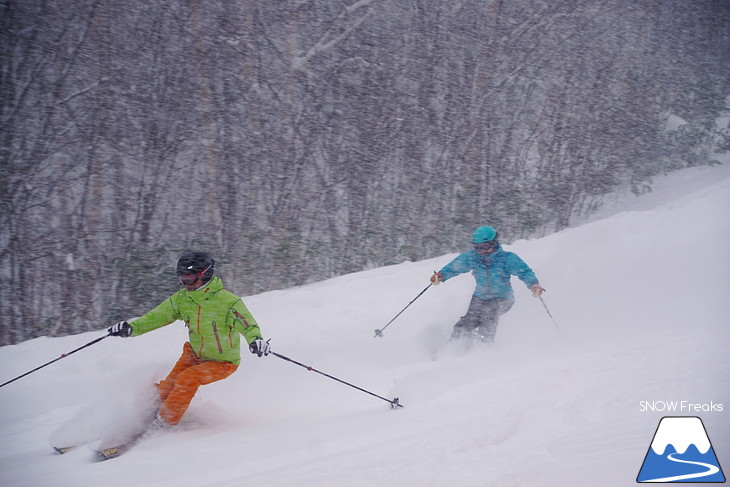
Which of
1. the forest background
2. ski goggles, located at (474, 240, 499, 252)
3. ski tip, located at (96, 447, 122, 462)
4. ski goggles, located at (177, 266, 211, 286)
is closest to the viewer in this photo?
ski tip, located at (96, 447, 122, 462)

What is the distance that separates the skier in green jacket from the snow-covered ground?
337 mm

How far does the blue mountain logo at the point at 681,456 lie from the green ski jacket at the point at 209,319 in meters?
2.82

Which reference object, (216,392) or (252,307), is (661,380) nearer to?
(216,392)

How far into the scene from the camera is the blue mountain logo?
286 centimetres

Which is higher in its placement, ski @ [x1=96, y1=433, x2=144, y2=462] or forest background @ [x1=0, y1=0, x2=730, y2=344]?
forest background @ [x1=0, y1=0, x2=730, y2=344]

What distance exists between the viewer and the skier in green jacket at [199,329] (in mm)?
4270

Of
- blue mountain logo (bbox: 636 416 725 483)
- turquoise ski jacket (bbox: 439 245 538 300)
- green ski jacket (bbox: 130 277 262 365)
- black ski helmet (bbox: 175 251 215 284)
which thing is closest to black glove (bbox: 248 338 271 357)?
green ski jacket (bbox: 130 277 262 365)

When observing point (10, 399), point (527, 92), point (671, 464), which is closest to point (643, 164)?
point (527, 92)

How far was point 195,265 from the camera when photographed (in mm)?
4266

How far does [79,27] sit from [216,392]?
7.19 m

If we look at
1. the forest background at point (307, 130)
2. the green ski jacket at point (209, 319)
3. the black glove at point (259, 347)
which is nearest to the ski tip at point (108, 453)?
the green ski jacket at point (209, 319)

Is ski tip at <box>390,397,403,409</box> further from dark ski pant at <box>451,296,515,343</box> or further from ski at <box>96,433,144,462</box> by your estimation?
ski at <box>96,433,144,462</box>

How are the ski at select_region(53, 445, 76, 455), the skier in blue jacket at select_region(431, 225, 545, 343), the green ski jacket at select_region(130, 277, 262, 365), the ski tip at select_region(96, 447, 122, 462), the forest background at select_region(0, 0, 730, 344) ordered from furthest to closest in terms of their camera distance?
the forest background at select_region(0, 0, 730, 344) → the skier in blue jacket at select_region(431, 225, 545, 343) → the green ski jacket at select_region(130, 277, 262, 365) → the ski at select_region(53, 445, 76, 455) → the ski tip at select_region(96, 447, 122, 462)

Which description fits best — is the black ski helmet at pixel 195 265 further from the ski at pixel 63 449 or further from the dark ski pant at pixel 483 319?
the dark ski pant at pixel 483 319
